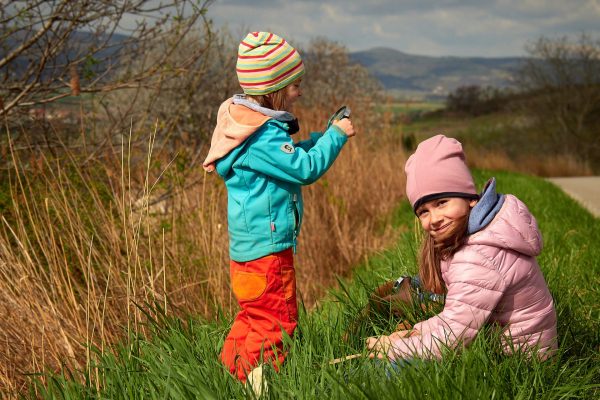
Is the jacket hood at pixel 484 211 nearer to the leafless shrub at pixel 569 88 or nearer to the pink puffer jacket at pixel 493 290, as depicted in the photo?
the pink puffer jacket at pixel 493 290

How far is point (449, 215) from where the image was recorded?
2191 mm

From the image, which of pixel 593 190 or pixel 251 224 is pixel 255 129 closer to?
pixel 251 224

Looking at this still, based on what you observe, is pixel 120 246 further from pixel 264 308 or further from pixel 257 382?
pixel 257 382

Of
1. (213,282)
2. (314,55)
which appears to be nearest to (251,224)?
(213,282)

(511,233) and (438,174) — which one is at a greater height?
(438,174)

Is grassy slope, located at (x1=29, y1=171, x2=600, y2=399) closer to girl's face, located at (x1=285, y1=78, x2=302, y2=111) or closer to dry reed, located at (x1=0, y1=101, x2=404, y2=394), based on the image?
dry reed, located at (x1=0, y1=101, x2=404, y2=394)

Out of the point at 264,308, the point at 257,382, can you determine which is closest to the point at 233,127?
the point at 264,308

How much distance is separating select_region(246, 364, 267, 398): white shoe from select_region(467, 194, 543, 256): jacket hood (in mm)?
860

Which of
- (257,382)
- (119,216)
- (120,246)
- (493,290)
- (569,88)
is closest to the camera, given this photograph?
(493,290)

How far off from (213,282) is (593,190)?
818 centimetres

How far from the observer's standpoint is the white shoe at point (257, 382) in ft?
7.07

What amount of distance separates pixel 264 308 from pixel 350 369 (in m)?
0.54

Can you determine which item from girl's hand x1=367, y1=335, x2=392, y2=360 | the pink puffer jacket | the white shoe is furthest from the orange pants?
the pink puffer jacket

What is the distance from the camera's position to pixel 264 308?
8.44 ft
